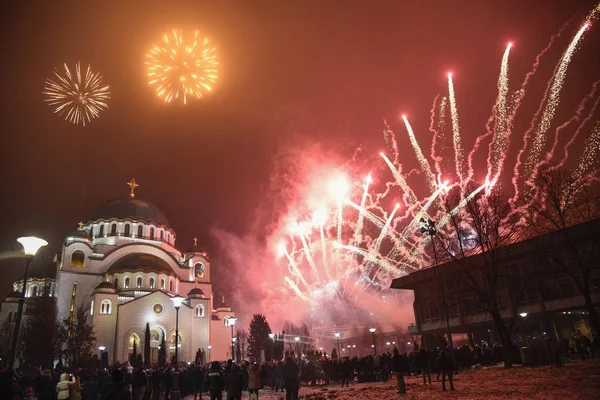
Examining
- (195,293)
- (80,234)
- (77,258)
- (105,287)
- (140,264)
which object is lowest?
(195,293)

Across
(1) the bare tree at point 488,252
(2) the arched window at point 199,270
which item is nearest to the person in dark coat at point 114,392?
(1) the bare tree at point 488,252

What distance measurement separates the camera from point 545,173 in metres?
23.4

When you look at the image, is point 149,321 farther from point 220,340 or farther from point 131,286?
point 220,340

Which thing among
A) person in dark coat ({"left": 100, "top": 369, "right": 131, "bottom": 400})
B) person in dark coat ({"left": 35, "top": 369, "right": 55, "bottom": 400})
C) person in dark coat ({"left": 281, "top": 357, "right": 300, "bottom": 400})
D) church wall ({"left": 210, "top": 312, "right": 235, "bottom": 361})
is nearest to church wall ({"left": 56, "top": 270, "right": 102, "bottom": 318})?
church wall ({"left": 210, "top": 312, "right": 235, "bottom": 361})

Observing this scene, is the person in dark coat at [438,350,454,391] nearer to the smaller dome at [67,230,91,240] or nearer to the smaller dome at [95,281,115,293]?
the smaller dome at [95,281,115,293]

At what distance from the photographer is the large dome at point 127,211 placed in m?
62.9

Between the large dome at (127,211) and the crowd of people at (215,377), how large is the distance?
140 ft

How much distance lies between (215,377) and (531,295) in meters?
25.1

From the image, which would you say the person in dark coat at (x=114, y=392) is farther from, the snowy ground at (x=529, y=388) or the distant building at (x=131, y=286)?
the distant building at (x=131, y=286)

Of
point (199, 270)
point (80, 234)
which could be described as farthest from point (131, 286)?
point (199, 270)

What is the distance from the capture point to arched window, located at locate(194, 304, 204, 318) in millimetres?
56487

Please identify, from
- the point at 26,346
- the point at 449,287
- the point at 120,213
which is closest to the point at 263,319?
the point at 120,213

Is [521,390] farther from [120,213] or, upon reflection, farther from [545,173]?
[120,213]

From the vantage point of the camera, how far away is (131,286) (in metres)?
54.2
